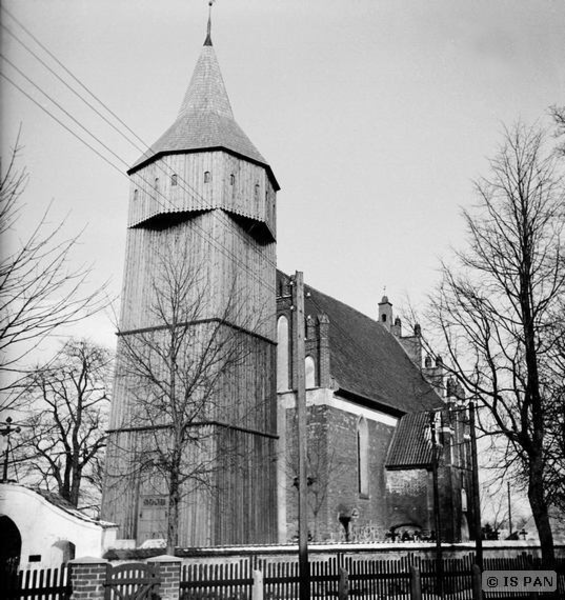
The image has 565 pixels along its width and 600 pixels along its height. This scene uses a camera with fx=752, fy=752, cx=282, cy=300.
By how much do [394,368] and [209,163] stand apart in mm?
19499

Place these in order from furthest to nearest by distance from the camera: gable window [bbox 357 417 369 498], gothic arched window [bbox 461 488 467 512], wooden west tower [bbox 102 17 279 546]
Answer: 1. gothic arched window [bbox 461 488 467 512]
2. gable window [bbox 357 417 369 498]
3. wooden west tower [bbox 102 17 279 546]

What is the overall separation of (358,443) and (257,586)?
21.8m

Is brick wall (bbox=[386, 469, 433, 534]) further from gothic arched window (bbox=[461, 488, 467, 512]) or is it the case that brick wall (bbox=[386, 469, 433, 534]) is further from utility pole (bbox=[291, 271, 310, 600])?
utility pole (bbox=[291, 271, 310, 600])

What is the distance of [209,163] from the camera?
2933 cm

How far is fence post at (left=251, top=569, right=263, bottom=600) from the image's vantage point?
1348 centimetres

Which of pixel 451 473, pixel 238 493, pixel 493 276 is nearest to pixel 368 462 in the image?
pixel 451 473

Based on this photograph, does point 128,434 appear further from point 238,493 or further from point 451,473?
point 451,473

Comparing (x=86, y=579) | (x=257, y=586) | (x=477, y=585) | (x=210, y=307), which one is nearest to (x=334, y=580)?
(x=257, y=586)

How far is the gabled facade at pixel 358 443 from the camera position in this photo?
104 ft

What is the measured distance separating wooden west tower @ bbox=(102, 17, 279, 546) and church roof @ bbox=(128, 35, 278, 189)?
0.23 feet

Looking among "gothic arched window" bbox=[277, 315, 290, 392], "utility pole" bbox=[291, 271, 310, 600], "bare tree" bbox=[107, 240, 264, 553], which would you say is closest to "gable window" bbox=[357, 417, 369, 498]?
"gothic arched window" bbox=[277, 315, 290, 392]

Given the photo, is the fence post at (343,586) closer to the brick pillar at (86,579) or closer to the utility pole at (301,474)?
the utility pole at (301,474)

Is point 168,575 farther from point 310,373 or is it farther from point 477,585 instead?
point 310,373

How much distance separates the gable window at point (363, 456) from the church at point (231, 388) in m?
0.06
